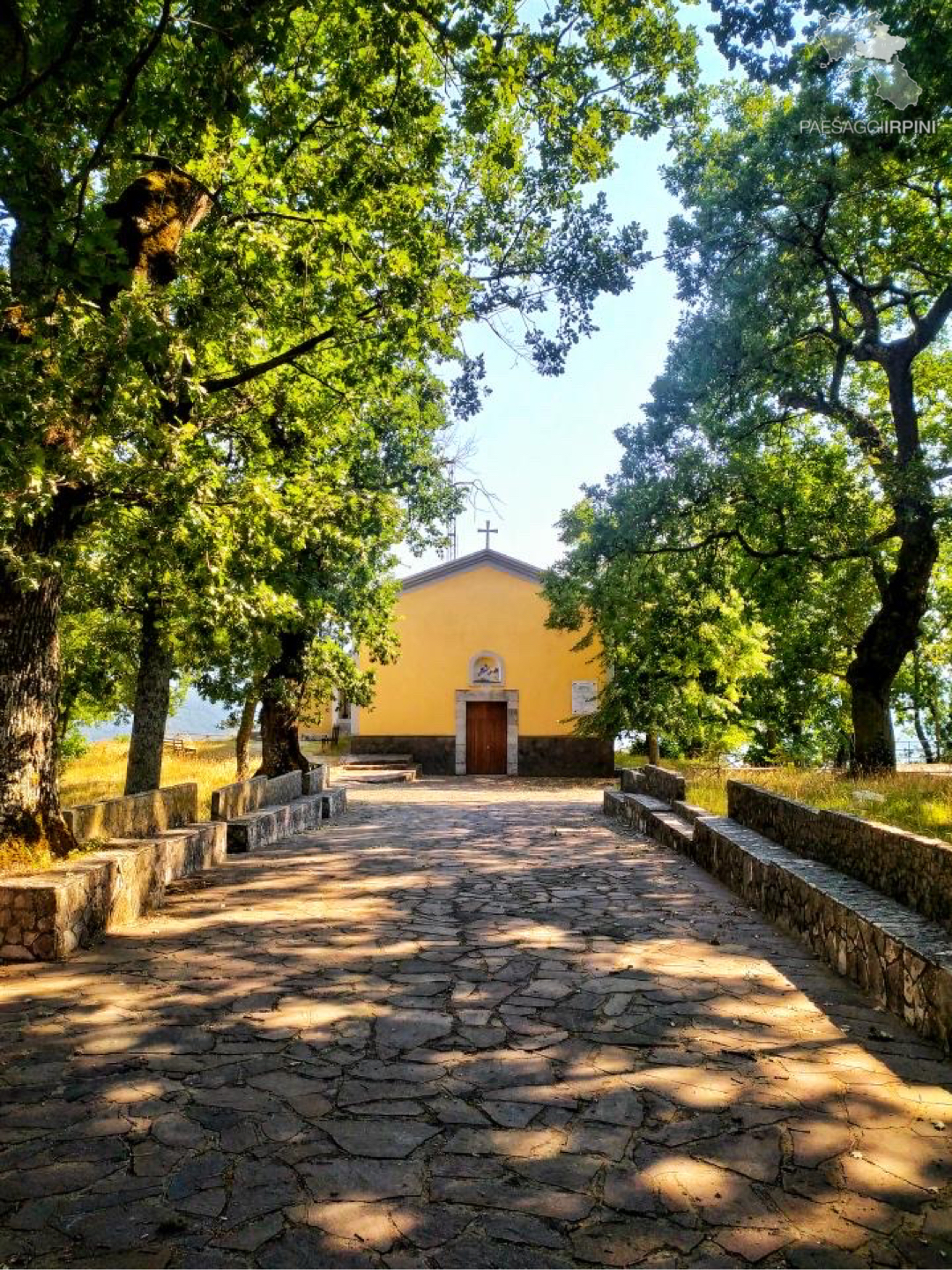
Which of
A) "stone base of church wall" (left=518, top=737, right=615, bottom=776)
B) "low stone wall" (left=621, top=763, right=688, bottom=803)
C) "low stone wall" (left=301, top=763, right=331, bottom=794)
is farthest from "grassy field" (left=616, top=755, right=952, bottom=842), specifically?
"stone base of church wall" (left=518, top=737, right=615, bottom=776)

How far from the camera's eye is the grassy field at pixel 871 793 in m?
7.58

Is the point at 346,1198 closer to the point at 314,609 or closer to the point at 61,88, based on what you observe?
the point at 61,88

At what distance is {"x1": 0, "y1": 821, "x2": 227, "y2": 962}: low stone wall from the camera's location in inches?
224

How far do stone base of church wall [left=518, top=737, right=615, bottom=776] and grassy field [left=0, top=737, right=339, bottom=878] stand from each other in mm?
10630

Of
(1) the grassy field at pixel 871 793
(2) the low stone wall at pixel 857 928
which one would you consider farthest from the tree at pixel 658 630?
(2) the low stone wall at pixel 857 928

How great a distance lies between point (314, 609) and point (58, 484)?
7.96 meters

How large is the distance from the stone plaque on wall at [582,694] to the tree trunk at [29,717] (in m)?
25.1

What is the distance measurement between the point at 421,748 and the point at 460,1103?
27.6m

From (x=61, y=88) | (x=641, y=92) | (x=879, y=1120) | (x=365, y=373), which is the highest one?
(x=641, y=92)

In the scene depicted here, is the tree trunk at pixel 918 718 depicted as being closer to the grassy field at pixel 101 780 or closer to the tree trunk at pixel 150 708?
the grassy field at pixel 101 780

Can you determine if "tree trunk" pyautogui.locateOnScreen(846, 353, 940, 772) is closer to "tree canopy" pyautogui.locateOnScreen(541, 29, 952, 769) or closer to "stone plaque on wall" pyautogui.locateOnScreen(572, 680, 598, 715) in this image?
"tree canopy" pyautogui.locateOnScreen(541, 29, 952, 769)

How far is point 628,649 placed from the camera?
24734mm

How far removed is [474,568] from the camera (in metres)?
32.0

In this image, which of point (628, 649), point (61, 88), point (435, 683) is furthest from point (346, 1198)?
→ point (435, 683)
